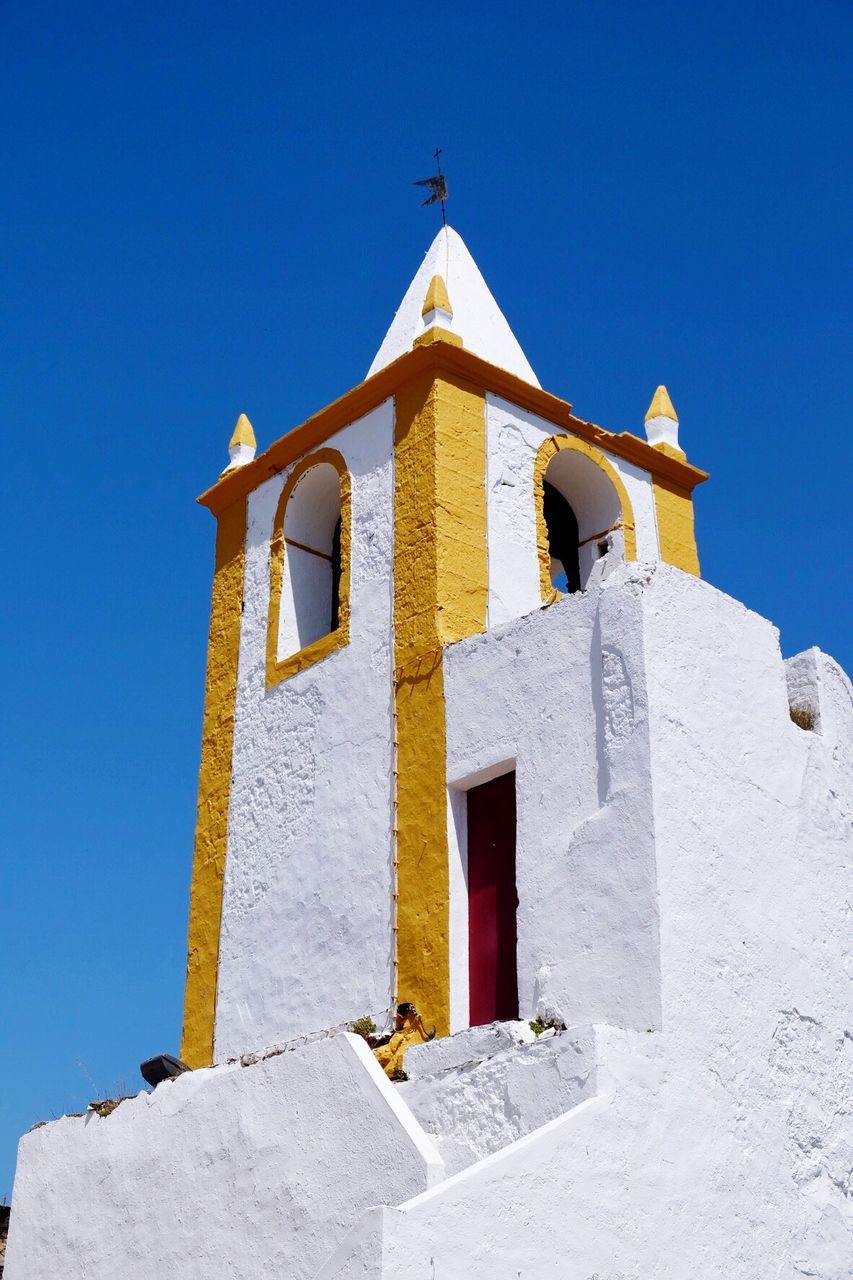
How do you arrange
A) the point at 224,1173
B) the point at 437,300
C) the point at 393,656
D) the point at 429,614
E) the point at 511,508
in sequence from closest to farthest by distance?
the point at 224,1173 < the point at 429,614 < the point at 393,656 < the point at 511,508 < the point at 437,300

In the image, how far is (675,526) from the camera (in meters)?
13.3

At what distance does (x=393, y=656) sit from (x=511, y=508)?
153 centimetres

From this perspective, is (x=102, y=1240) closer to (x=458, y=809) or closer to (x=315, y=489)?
(x=458, y=809)

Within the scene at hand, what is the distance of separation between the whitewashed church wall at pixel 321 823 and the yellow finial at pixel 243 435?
1.43 metres

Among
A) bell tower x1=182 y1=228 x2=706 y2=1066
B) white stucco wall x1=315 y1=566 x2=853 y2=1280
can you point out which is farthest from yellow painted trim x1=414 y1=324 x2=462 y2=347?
white stucco wall x1=315 y1=566 x2=853 y2=1280

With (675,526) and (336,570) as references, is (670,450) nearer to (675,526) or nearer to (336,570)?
(675,526)

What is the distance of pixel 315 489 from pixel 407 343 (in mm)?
1408

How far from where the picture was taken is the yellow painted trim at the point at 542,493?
1166 centimetres

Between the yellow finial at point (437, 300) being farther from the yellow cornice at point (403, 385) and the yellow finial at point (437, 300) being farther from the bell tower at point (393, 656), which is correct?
the yellow cornice at point (403, 385)

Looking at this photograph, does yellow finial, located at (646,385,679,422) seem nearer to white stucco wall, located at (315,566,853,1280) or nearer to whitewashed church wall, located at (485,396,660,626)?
whitewashed church wall, located at (485,396,660,626)

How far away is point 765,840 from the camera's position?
952 cm

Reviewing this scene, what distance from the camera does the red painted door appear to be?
9.59 meters

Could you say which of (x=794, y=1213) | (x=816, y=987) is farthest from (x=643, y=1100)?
(x=816, y=987)

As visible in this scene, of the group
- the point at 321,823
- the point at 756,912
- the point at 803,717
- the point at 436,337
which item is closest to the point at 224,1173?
the point at 321,823
